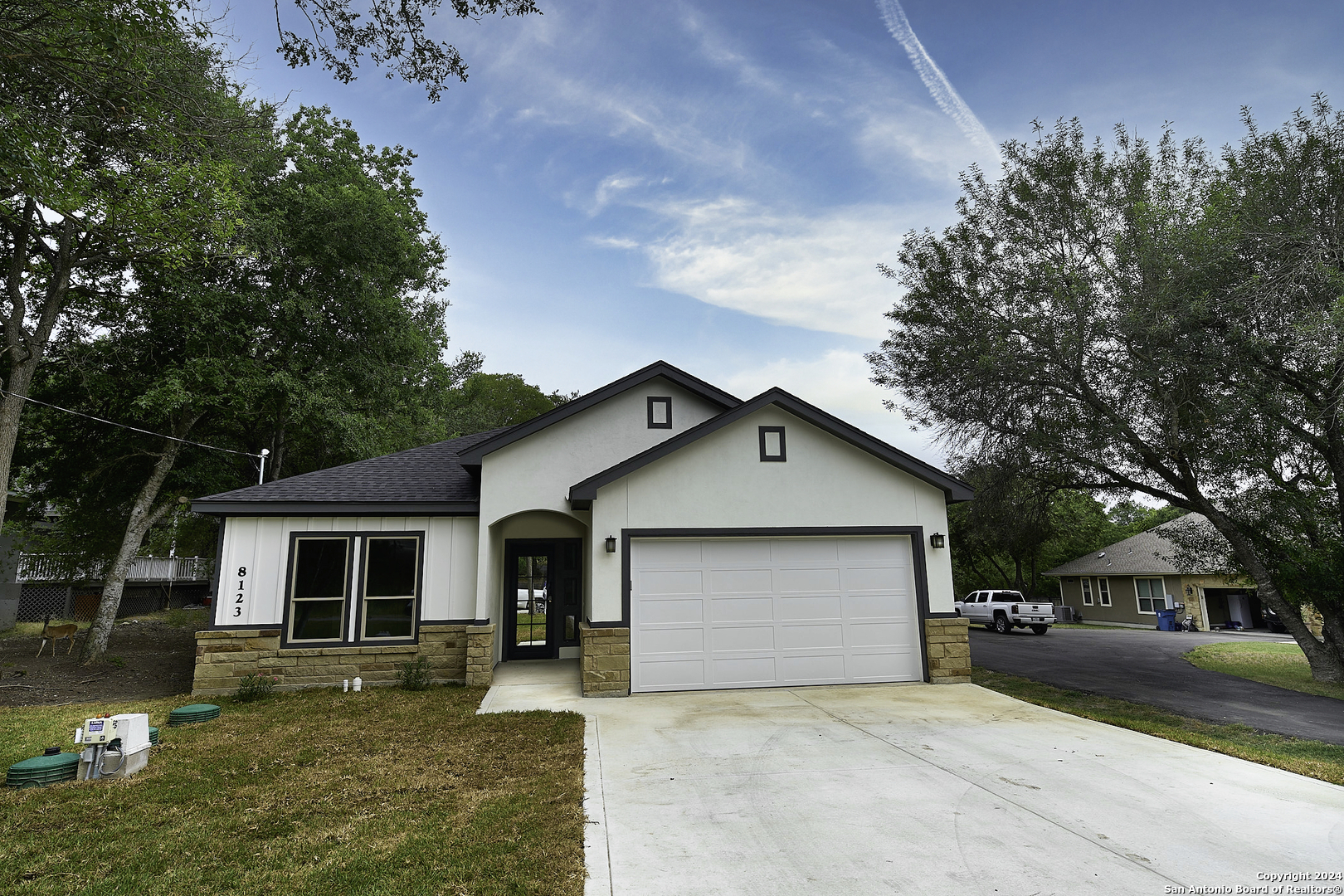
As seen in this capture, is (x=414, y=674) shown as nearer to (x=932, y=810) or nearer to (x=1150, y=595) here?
(x=932, y=810)

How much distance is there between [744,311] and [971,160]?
23.2 ft

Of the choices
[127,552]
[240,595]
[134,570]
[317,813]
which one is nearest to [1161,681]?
[317,813]

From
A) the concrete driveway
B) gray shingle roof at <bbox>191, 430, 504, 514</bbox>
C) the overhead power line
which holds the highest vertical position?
the overhead power line

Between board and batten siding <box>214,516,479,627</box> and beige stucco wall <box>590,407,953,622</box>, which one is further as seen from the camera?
board and batten siding <box>214,516,479,627</box>

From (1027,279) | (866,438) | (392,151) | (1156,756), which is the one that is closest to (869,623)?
(866,438)

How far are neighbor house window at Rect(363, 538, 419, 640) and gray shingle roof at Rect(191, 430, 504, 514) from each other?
76 centimetres

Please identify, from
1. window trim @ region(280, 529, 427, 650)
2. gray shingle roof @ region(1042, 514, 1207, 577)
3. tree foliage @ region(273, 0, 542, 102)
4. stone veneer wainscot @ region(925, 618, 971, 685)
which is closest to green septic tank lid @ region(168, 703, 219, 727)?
window trim @ region(280, 529, 427, 650)

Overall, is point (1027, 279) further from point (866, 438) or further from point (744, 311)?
point (744, 311)

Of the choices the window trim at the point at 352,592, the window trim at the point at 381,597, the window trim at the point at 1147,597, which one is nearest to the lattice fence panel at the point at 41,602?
the window trim at the point at 352,592

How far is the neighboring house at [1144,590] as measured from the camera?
28922mm

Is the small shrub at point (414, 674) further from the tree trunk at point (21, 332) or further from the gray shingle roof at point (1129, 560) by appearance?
the gray shingle roof at point (1129, 560)

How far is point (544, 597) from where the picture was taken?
13.4 metres

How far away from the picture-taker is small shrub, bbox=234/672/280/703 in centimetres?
987

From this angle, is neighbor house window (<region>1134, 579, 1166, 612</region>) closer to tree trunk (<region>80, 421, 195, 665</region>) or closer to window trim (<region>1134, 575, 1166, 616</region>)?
window trim (<region>1134, 575, 1166, 616</region>)
